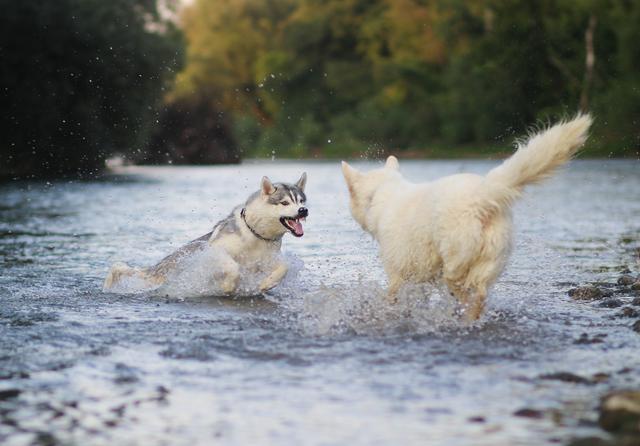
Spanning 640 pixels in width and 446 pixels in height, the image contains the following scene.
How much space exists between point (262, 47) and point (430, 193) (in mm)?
83285

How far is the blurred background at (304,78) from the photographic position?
3712 cm

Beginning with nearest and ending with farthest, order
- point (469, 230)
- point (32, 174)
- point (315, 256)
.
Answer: point (469, 230) → point (315, 256) → point (32, 174)

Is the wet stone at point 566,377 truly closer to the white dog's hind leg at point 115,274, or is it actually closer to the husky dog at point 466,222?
the husky dog at point 466,222

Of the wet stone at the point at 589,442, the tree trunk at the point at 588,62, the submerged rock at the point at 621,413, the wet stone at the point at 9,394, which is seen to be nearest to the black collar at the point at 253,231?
the wet stone at the point at 9,394

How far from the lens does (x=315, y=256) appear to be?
12891 mm

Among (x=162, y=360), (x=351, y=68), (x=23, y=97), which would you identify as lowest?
(x=162, y=360)

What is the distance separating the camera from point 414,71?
67.1 meters

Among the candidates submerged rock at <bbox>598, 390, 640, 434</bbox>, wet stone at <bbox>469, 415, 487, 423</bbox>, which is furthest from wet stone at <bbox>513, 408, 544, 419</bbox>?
submerged rock at <bbox>598, 390, 640, 434</bbox>

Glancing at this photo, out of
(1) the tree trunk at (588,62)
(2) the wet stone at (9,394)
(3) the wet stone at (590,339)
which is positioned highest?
(1) the tree trunk at (588,62)

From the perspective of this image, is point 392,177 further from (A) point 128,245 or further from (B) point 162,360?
(A) point 128,245

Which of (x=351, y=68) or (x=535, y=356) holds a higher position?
(x=351, y=68)

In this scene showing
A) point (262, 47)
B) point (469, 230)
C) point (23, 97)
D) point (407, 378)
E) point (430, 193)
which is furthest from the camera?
point (262, 47)

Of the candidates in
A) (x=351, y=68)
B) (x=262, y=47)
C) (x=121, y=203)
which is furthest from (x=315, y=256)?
(x=262, y=47)

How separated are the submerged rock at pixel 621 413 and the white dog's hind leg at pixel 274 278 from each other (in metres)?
5.01
